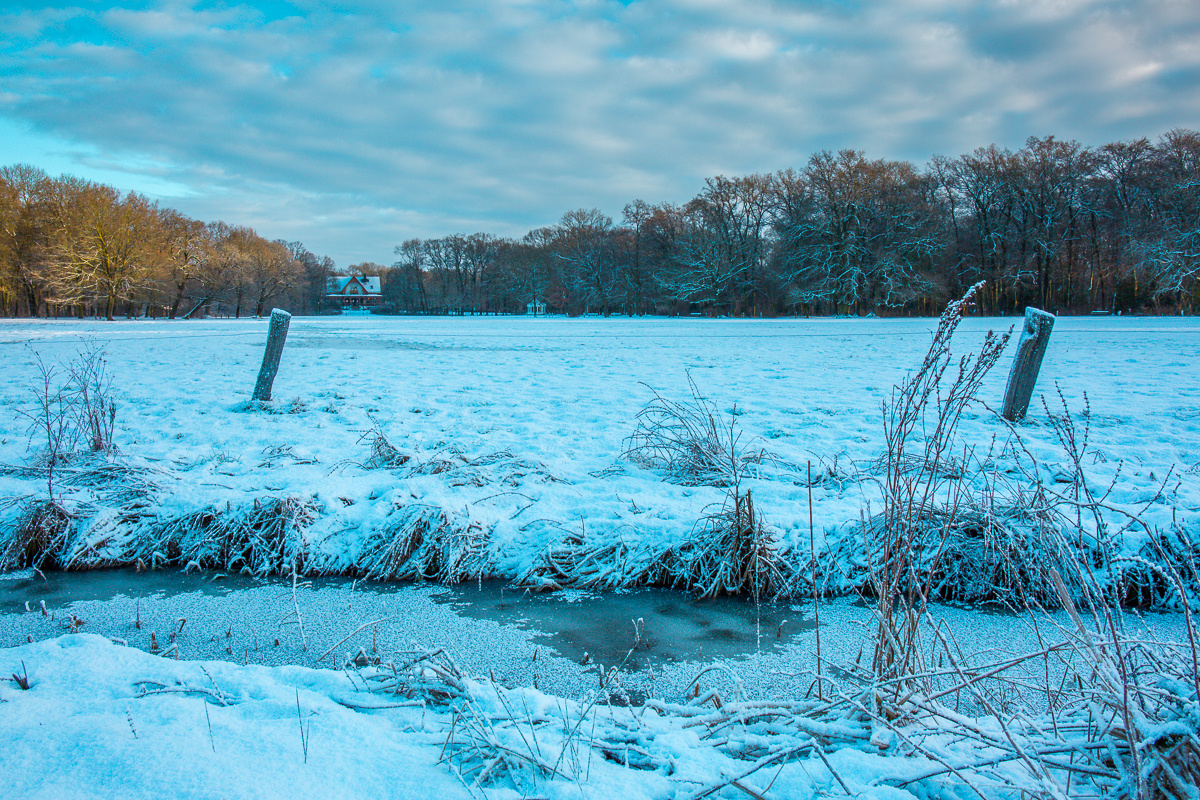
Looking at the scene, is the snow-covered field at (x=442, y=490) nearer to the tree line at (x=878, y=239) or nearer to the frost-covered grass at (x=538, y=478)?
the frost-covered grass at (x=538, y=478)

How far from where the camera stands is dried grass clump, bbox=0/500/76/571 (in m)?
3.91

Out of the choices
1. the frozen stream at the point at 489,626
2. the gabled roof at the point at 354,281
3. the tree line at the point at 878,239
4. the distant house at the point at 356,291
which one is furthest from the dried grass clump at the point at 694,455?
the gabled roof at the point at 354,281

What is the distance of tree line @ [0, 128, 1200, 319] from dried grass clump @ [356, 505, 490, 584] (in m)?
36.0

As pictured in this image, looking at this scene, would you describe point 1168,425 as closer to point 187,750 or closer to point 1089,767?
point 1089,767

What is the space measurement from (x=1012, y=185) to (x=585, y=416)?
41.8 m

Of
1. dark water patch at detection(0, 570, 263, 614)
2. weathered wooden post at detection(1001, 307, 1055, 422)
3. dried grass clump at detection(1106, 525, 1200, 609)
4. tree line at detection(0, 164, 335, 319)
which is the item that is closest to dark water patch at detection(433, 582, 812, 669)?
dark water patch at detection(0, 570, 263, 614)

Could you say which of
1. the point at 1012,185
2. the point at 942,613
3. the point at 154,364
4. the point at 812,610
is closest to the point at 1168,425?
the point at 942,613

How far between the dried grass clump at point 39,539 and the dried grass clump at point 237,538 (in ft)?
1.59

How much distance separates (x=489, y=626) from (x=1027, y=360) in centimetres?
598

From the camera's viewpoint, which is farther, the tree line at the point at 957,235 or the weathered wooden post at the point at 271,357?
the tree line at the point at 957,235

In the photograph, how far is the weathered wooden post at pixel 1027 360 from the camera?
593 cm

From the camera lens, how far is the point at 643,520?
13.2 feet

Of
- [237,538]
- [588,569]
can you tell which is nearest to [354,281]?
[237,538]

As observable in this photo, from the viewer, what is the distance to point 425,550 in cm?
395
